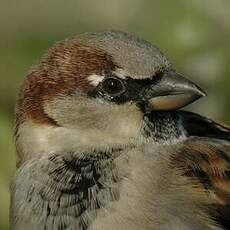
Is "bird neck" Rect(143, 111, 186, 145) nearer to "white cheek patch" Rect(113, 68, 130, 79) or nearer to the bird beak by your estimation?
the bird beak

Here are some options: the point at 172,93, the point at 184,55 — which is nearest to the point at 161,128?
the point at 172,93

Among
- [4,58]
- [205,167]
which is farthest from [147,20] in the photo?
[205,167]

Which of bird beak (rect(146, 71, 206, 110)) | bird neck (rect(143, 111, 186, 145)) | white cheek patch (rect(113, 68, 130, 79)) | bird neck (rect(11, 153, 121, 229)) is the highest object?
white cheek patch (rect(113, 68, 130, 79))

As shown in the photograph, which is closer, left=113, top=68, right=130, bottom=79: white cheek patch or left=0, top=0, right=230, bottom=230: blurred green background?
left=113, top=68, right=130, bottom=79: white cheek patch

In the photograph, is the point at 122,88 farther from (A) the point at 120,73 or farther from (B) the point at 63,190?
(B) the point at 63,190

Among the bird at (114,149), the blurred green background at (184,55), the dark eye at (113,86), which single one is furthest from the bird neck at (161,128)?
the blurred green background at (184,55)

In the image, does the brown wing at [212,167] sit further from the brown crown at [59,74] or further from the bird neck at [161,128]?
the brown crown at [59,74]

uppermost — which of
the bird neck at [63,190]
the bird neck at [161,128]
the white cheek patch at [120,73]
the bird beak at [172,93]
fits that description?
the white cheek patch at [120,73]

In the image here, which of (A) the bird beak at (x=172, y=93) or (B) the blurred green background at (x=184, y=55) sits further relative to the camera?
(B) the blurred green background at (x=184, y=55)

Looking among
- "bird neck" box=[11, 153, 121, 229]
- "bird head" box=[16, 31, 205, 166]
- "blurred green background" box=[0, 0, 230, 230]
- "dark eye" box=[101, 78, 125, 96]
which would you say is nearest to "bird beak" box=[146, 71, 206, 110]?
"bird head" box=[16, 31, 205, 166]

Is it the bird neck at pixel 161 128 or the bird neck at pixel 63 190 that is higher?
the bird neck at pixel 161 128
